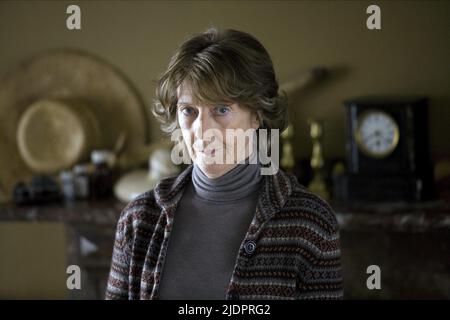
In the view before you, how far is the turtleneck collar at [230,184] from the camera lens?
2.23 ft

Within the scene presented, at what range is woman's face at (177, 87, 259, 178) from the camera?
63cm

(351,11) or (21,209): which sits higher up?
(351,11)

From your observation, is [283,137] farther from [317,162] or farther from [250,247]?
[250,247]

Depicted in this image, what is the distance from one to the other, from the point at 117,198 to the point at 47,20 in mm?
508

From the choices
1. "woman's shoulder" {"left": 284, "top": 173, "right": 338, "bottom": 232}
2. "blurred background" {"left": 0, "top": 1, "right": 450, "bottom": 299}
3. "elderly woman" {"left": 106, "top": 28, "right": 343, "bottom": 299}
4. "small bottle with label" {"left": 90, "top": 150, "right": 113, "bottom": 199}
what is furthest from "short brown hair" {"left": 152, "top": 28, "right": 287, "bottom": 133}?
"small bottle with label" {"left": 90, "top": 150, "right": 113, "bottom": 199}

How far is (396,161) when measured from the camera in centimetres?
134

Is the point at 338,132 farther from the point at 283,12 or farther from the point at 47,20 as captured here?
the point at 47,20

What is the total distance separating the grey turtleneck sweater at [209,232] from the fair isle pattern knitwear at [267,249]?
0.03 feet

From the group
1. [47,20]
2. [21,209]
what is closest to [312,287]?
[21,209]

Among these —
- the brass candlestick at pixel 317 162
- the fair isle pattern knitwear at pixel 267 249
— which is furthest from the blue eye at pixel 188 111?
the brass candlestick at pixel 317 162

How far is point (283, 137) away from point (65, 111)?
56 centimetres

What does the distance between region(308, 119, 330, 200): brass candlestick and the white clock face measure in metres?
0.12

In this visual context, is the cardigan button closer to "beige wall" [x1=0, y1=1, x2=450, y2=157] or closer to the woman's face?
the woman's face

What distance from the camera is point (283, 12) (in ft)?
4.80
